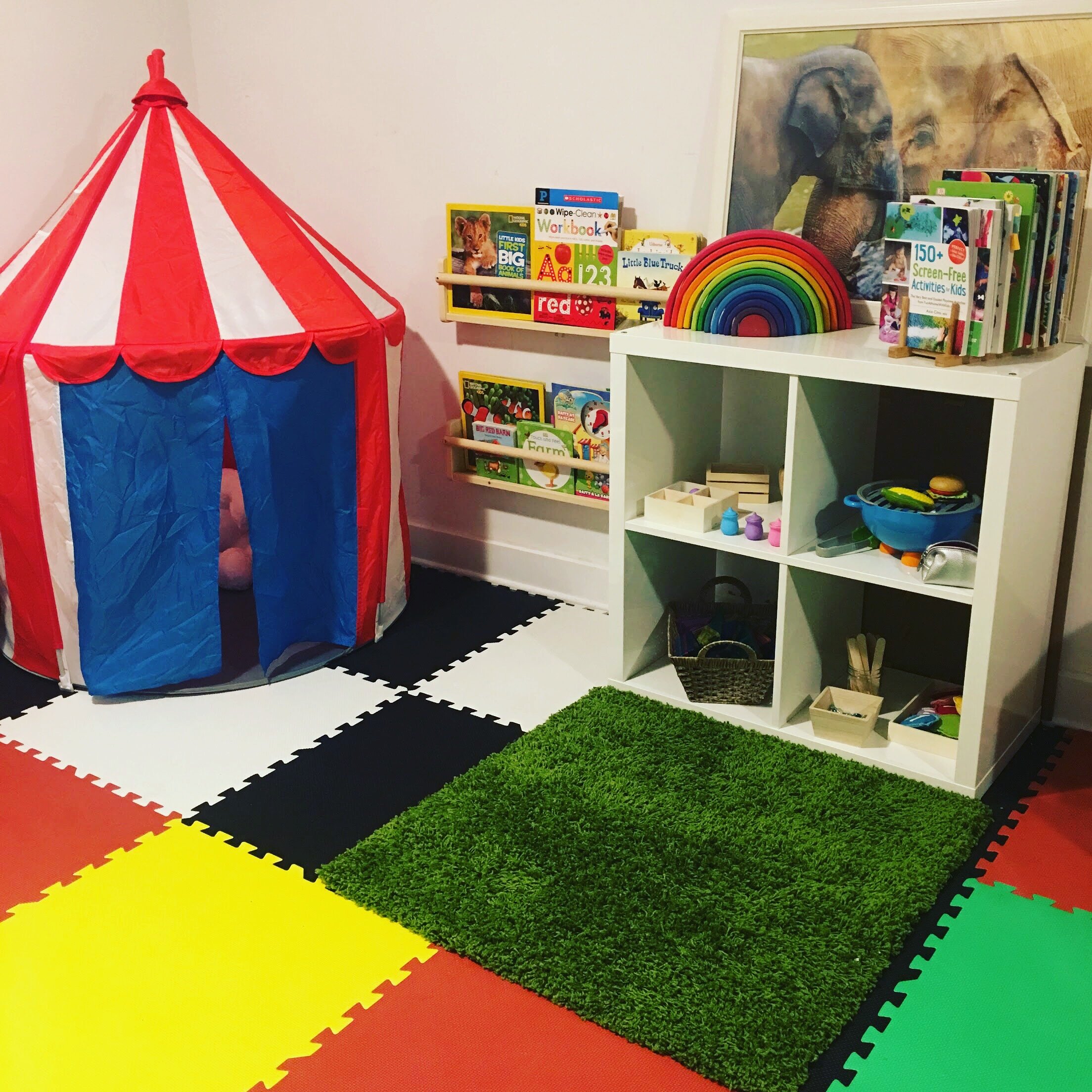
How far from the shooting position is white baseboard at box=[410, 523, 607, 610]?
3.59 metres

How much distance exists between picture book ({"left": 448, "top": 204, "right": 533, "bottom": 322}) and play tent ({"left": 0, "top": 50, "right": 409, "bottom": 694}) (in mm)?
311

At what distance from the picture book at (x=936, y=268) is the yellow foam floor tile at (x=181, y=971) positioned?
1562 mm

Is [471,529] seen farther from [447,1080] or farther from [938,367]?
[447,1080]

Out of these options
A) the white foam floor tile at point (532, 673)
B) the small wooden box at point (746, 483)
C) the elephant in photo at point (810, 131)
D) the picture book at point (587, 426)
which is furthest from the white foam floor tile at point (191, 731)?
the elephant in photo at point (810, 131)

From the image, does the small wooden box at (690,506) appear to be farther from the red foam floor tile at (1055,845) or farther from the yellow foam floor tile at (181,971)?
the yellow foam floor tile at (181,971)

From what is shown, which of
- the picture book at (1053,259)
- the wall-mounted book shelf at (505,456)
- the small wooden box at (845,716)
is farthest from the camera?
the wall-mounted book shelf at (505,456)

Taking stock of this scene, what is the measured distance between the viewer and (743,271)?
2.65 m

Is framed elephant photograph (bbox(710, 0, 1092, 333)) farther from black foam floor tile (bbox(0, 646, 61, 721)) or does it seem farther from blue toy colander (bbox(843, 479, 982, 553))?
black foam floor tile (bbox(0, 646, 61, 721))

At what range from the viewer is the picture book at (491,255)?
3.31 meters

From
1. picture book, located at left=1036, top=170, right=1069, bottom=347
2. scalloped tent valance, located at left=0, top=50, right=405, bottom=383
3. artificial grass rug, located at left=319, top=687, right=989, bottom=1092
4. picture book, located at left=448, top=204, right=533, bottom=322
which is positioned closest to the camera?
artificial grass rug, located at left=319, top=687, right=989, bottom=1092

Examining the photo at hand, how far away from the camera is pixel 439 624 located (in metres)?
3.46

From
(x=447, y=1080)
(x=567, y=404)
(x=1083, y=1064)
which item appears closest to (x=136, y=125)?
(x=567, y=404)

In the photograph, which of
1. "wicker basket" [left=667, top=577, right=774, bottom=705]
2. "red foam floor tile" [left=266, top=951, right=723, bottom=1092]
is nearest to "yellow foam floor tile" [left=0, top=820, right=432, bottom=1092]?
"red foam floor tile" [left=266, top=951, right=723, bottom=1092]

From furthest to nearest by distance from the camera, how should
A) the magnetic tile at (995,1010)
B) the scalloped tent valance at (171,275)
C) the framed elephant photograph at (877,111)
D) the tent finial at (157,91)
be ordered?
1. the tent finial at (157,91)
2. the scalloped tent valance at (171,275)
3. the framed elephant photograph at (877,111)
4. the magnetic tile at (995,1010)
